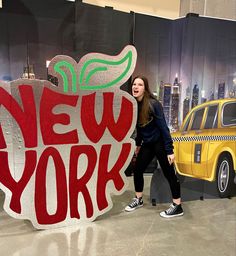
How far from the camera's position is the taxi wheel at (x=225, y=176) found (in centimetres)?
278

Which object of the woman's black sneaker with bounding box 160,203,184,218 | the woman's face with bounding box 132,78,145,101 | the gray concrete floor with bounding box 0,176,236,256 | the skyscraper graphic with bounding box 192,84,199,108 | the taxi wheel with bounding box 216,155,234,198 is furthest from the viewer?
the taxi wheel with bounding box 216,155,234,198

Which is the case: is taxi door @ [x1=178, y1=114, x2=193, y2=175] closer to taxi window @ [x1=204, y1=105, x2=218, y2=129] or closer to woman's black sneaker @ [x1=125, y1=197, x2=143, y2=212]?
taxi window @ [x1=204, y1=105, x2=218, y2=129]

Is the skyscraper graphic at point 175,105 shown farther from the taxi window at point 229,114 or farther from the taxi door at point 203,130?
the taxi window at point 229,114

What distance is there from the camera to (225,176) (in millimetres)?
2832

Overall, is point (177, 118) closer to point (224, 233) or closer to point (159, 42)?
point (159, 42)

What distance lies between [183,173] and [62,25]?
168 cm

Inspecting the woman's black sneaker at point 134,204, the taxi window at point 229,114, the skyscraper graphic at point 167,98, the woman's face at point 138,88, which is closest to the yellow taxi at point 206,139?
the taxi window at point 229,114

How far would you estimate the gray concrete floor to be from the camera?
1.90m

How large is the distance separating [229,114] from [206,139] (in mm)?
322

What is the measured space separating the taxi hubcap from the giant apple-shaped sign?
3.37 ft

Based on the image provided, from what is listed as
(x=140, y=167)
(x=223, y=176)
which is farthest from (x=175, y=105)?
(x=223, y=176)

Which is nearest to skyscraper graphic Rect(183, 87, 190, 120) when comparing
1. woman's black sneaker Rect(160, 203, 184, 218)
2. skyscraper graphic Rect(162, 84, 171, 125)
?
skyscraper graphic Rect(162, 84, 171, 125)

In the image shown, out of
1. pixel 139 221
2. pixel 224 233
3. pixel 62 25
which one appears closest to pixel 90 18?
pixel 62 25

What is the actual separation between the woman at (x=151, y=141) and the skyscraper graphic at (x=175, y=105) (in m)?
0.38
